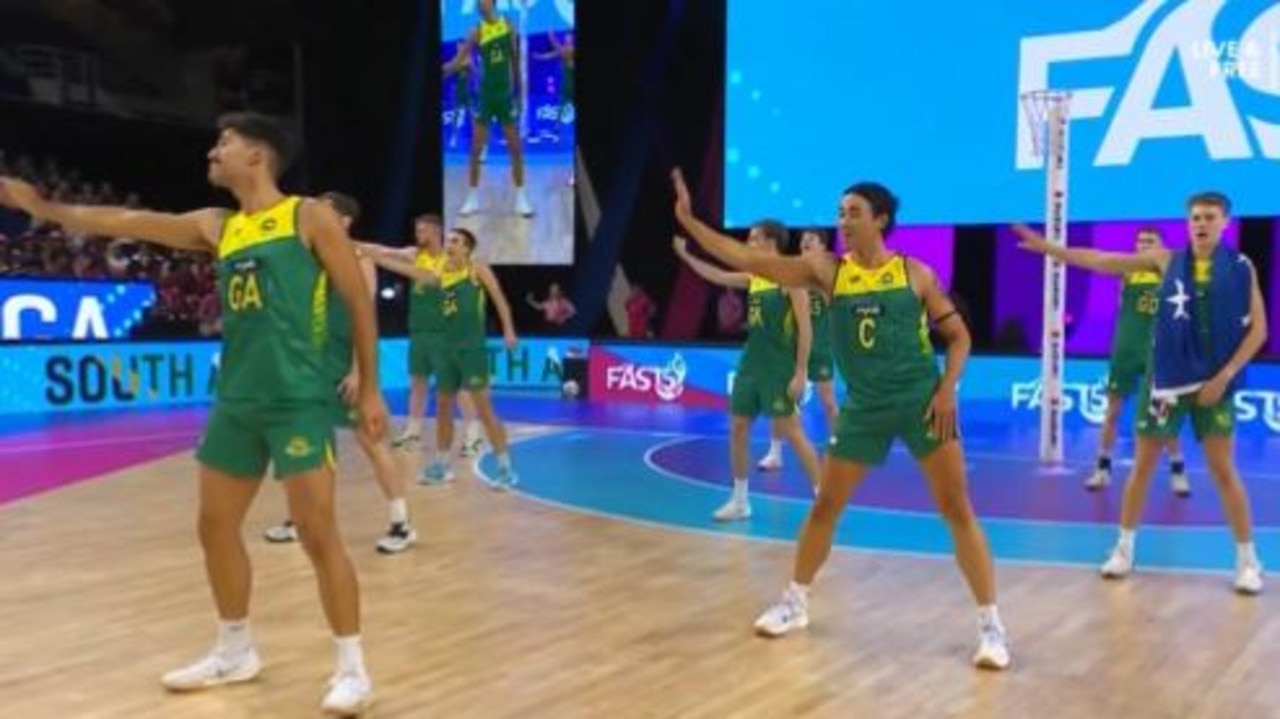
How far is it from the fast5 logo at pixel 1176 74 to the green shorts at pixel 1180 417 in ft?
24.6

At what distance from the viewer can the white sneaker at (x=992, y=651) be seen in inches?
183

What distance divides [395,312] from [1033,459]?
38.6 ft

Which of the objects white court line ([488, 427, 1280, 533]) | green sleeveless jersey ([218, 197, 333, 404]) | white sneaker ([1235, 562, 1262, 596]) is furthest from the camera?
white court line ([488, 427, 1280, 533])

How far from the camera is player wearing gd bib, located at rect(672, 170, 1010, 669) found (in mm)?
4730

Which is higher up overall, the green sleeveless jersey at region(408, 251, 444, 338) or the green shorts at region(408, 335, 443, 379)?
the green sleeveless jersey at region(408, 251, 444, 338)

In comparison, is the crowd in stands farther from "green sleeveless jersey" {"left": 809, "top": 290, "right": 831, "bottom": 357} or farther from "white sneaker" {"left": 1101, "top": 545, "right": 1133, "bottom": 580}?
"white sneaker" {"left": 1101, "top": 545, "right": 1133, "bottom": 580}

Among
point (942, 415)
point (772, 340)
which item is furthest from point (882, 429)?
point (772, 340)

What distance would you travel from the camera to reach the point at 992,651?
15.3 ft

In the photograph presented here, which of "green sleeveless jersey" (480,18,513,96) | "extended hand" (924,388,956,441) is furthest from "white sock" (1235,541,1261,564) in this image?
"green sleeveless jersey" (480,18,513,96)

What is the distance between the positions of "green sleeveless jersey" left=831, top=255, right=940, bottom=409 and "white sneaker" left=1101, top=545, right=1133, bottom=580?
1.99 metres

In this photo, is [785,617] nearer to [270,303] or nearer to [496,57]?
[270,303]

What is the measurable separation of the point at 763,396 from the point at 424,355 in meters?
2.95

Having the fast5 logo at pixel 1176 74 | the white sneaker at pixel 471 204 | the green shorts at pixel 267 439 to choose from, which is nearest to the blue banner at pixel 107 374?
the white sneaker at pixel 471 204

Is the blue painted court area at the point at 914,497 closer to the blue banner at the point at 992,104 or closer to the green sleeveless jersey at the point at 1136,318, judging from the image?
the green sleeveless jersey at the point at 1136,318
